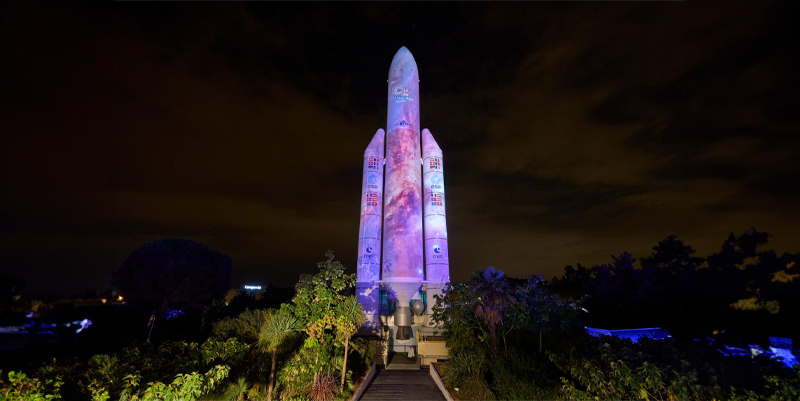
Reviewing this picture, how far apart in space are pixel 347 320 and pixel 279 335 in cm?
243

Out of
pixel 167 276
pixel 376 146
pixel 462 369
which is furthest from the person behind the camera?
pixel 376 146

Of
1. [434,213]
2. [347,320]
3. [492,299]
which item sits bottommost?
[347,320]

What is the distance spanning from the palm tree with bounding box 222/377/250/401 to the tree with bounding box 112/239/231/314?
57.5ft

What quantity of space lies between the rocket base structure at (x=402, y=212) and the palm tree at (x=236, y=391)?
50.4 feet

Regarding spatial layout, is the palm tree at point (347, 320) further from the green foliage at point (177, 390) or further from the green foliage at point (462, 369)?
the green foliage at point (177, 390)

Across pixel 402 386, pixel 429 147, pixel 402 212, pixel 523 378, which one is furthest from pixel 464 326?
pixel 429 147

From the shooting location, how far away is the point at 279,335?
1209 cm

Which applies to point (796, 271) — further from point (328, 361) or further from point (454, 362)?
point (328, 361)

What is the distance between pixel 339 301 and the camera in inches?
530

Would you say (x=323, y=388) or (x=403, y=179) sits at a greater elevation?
(x=403, y=179)

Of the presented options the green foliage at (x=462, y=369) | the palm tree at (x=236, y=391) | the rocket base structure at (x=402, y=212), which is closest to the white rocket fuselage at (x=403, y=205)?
the rocket base structure at (x=402, y=212)

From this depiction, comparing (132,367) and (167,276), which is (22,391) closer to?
(132,367)

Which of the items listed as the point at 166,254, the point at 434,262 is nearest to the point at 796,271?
the point at 434,262

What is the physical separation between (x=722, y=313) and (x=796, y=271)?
10.5 meters
